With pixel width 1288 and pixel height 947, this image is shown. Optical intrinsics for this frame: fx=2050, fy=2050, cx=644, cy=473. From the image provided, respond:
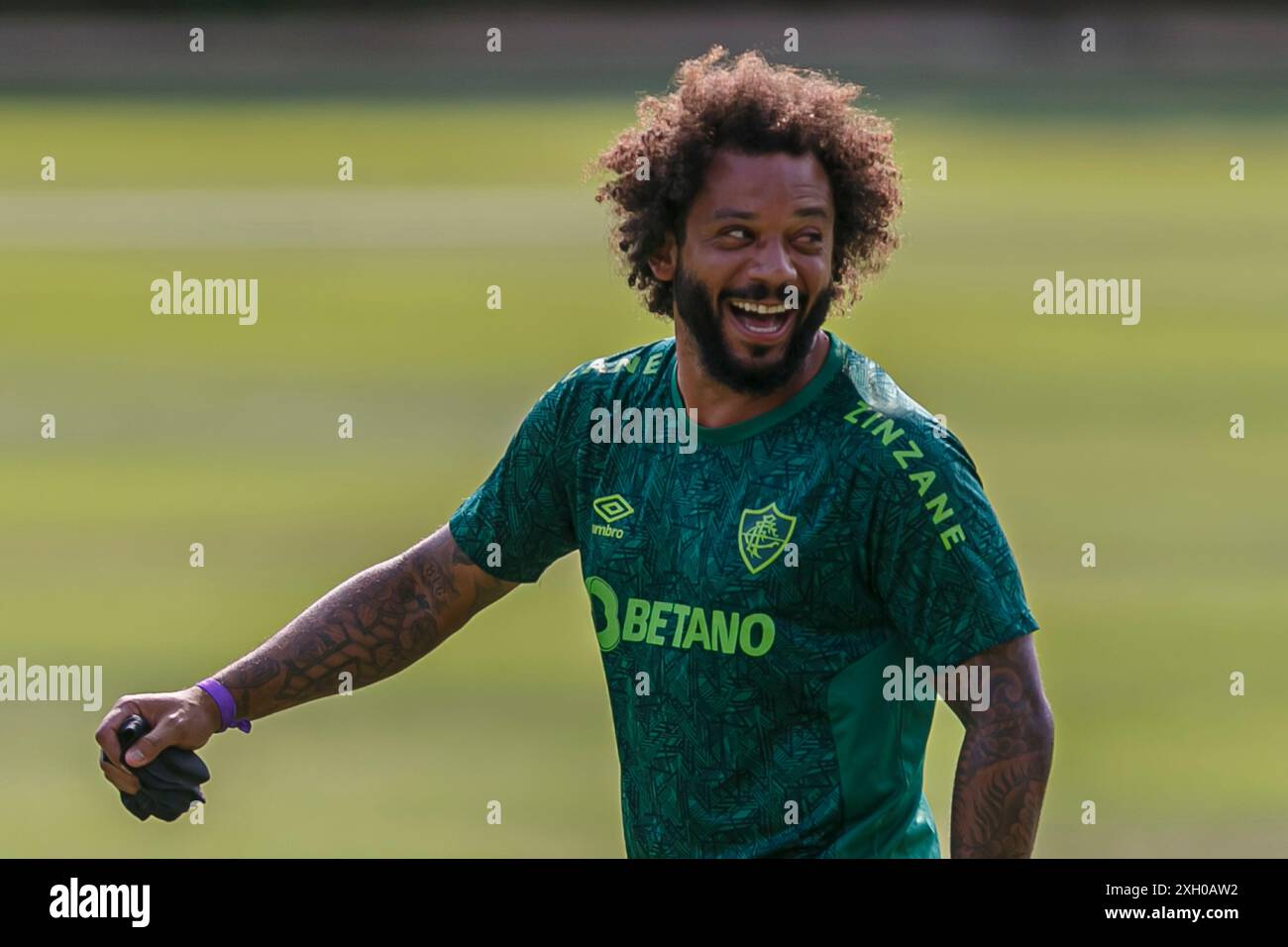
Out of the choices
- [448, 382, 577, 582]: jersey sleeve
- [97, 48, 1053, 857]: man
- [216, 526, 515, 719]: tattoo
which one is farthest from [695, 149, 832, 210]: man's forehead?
[216, 526, 515, 719]: tattoo

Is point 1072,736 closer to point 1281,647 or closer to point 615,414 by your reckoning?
point 1281,647

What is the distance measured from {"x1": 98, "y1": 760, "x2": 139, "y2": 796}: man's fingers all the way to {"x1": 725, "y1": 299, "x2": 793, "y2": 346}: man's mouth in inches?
75.5

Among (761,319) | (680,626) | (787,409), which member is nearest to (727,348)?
(761,319)

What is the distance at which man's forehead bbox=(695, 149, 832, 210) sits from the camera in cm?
520

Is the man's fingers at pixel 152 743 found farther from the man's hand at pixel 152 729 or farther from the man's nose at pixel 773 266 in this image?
the man's nose at pixel 773 266

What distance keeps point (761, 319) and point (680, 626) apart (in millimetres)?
798

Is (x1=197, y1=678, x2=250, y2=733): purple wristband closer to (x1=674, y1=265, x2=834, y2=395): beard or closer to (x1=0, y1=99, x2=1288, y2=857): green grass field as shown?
(x1=674, y1=265, x2=834, y2=395): beard

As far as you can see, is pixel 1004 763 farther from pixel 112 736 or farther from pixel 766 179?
pixel 112 736


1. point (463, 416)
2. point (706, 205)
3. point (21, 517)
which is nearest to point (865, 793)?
point (706, 205)

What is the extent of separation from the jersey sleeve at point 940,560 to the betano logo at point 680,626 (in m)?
0.33

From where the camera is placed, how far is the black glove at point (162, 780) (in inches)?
204

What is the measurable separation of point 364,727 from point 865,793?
6348 millimetres

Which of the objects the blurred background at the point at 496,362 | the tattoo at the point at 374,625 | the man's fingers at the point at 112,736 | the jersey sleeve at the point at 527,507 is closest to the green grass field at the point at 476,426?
the blurred background at the point at 496,362
